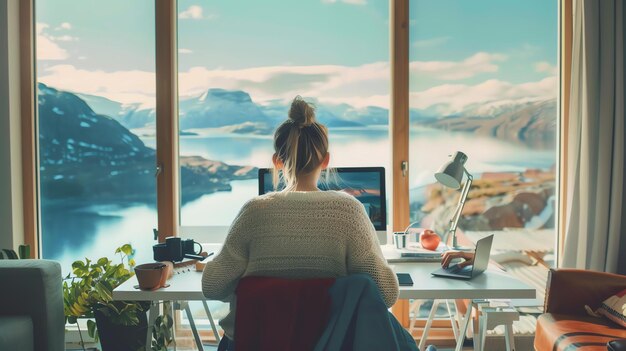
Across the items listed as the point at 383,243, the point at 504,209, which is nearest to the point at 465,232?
the point at 504,209

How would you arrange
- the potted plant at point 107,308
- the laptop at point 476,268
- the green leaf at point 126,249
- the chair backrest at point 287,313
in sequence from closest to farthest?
the chair backrest at point 287,313 < the laptop at point 476,268 < the potted plant at point 107,308 < the green leaf at point 126,249

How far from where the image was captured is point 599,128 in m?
2.78

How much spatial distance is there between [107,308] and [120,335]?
15 cm

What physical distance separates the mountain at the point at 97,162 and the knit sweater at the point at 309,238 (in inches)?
60.2

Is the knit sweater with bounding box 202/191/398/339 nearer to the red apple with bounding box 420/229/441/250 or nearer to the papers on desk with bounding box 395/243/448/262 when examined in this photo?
the papers on desk with bounding box 395/243/448/262

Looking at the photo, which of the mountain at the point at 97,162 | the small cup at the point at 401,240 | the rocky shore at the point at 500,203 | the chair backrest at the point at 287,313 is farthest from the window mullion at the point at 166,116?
the chair backrest at the point at 287,313

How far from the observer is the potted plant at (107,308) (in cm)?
265

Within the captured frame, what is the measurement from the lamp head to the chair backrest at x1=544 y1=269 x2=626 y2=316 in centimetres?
55

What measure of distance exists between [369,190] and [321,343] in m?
1.19

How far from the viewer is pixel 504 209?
3.10 meters

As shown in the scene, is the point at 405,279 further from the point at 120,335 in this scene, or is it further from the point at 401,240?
the point at 120,335

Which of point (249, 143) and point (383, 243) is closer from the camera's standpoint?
point (383, 243)

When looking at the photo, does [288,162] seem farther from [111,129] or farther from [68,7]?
[68,7]

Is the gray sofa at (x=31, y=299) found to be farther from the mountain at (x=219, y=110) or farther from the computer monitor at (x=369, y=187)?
the mountain at (x=219, y=110)
